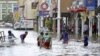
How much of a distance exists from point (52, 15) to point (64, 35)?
120 ft

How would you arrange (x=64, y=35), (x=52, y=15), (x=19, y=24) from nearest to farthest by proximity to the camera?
1. (x=64, y=35)
2. (x=52, y=15)
3. (x=19, y=24)

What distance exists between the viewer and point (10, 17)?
593 ft

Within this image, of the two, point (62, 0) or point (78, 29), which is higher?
point (62, 0)

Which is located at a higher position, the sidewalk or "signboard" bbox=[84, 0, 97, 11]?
"signboard" bbox=[84, 0, 97, 11]

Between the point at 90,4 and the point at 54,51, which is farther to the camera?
the point at 90,4

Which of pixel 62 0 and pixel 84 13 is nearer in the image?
pixel 84 13

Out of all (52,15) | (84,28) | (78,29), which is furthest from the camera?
(52,15)

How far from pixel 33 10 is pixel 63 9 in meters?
47.0

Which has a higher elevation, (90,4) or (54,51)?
(90,4)

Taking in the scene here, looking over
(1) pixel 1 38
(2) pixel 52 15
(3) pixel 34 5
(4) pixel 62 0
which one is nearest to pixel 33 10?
(3) pixel 34 5

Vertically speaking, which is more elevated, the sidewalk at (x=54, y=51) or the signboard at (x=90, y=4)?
the signboard at (x=90, y=4)

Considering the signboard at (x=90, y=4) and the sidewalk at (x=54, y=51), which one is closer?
the sidewalk at (x=54, y=51)

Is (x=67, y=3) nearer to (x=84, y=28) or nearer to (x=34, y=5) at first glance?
(x=84, y=28)

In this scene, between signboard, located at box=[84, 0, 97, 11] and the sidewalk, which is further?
signboard, located at box=[84, 0, 97, 11]
